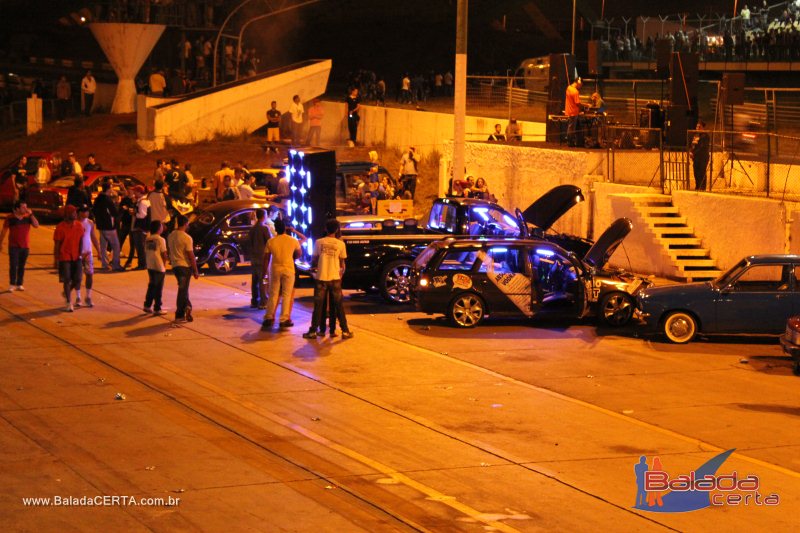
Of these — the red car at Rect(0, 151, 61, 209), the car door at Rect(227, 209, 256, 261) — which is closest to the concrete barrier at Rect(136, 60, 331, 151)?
the red car at Rect(0, 151, 61, 209)

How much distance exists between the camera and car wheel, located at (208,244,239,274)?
24.1 m

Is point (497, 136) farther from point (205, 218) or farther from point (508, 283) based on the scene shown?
point (508, 283)

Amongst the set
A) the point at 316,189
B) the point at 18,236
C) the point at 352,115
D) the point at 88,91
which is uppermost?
the point at 88,91

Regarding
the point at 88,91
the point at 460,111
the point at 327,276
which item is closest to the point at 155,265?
the point at 327,276

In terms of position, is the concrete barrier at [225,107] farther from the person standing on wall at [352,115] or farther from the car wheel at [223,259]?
the car wheel at [223,259]

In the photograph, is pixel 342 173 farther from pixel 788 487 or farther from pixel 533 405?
pixel 788 487

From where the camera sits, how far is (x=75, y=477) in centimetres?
988

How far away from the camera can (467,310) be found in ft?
60.5

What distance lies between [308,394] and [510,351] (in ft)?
13.5

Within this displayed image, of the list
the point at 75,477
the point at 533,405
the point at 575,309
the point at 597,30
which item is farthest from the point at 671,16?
the point at 75,477

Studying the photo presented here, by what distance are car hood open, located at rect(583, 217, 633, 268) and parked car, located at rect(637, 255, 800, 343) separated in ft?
5.89

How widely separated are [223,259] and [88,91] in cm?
2552

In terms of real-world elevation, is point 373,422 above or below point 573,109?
below

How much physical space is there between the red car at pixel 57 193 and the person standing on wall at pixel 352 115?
953 cm
